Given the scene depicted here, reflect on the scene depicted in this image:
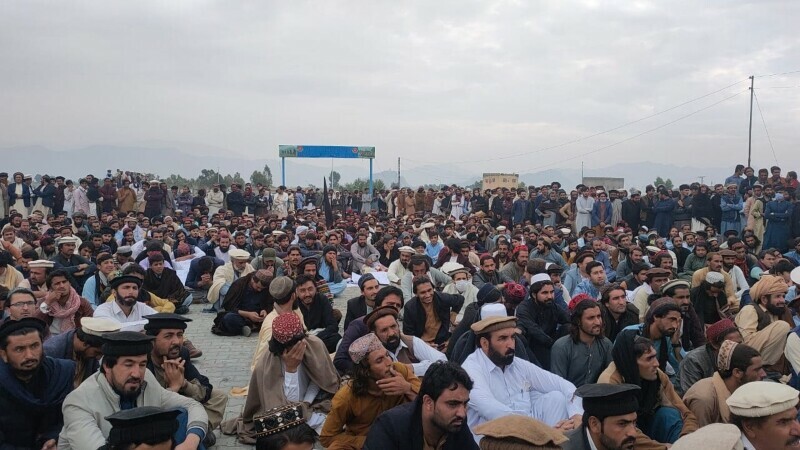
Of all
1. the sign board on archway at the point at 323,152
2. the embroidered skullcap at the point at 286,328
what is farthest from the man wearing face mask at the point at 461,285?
the sign board on archway at the point at 323,152

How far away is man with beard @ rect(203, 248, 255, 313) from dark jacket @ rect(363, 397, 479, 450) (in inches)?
230

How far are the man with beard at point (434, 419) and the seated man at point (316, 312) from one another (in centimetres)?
335

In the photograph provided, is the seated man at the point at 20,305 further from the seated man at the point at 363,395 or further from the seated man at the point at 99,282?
the seated man at the point at 363,395

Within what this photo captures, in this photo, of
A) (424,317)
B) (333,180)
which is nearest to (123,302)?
(424,317)

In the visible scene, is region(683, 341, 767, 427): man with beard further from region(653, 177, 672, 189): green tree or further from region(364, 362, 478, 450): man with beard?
region(653, 177, 672, 189): green tree


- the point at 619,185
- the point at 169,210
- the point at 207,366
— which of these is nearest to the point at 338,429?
the point at 207,366

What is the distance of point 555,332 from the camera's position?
19.6ft

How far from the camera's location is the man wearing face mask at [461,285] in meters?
7.64

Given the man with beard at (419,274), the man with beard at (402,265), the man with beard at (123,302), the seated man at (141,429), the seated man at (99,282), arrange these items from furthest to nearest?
the man with beard at (402,265)
the man with beard at (419,274)
the seated man at (99,282)
the man with beard at (123,302)
the seated man at (141,429)

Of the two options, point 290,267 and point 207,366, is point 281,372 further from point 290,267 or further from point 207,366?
point 290,267

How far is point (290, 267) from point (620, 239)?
5.84 metres

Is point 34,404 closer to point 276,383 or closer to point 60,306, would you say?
point 276,383

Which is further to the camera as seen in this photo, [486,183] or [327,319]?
[486,183]

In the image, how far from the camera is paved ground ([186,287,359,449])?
5.55 m
